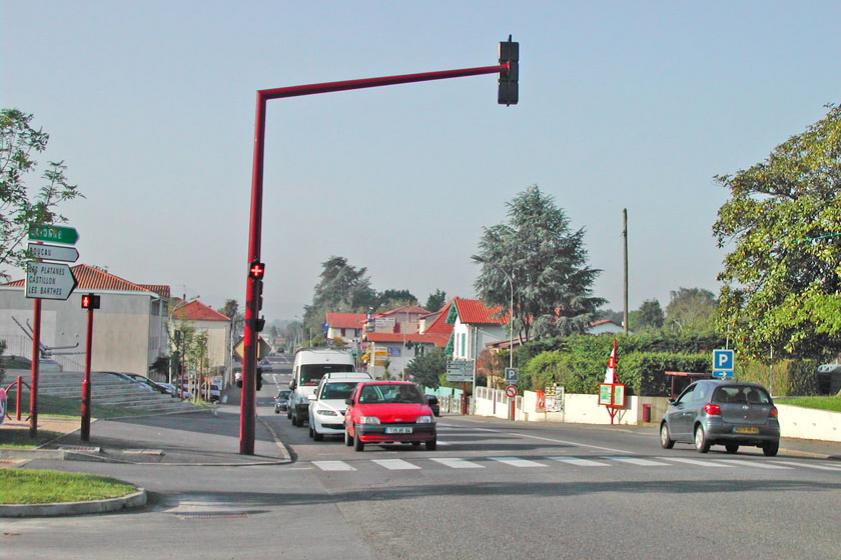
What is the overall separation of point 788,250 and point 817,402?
611 cm

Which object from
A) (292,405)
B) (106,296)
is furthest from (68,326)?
(292,405)

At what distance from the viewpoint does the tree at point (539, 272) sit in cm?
7456

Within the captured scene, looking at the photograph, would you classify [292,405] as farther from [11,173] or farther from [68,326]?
[68,326]

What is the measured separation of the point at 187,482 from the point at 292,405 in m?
23.2

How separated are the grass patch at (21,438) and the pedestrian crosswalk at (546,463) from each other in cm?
480

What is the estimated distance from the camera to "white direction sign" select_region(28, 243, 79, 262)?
17656 mm

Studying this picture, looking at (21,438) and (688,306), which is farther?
(688,306)

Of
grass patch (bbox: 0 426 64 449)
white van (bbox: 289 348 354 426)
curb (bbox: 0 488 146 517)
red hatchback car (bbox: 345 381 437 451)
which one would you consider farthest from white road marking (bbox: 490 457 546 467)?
white van (bbox: 289 348 354 426)

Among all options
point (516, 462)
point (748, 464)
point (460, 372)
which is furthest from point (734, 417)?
point (460, 372)

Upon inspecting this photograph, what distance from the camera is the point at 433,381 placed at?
300ft

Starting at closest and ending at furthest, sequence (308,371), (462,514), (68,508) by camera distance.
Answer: (68,508) < (462,514) < (308,371)

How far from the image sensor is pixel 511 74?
16938mm

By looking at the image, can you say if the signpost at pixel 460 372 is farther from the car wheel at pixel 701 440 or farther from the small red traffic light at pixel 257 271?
the small red traffic light at pixel 257 271

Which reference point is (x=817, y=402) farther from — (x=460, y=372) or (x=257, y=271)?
(x=460, y=372)
